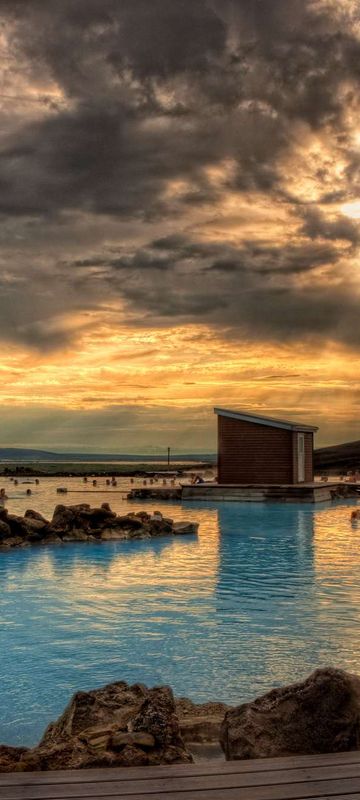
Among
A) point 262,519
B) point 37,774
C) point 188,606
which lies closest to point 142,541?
point 262,519

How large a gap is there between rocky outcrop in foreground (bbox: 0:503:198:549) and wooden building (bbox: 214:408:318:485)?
43.4 feet

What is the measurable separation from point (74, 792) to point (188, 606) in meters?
10.6

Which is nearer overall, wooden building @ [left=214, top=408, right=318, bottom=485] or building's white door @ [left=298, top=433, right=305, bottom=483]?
wooden building @ [left=214, top=408, right=318, bottom=485]

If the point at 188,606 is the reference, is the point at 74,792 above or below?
above

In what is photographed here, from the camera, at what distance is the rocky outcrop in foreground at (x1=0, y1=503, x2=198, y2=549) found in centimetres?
2383

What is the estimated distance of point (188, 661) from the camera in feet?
32.7

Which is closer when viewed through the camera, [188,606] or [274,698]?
[274,698]

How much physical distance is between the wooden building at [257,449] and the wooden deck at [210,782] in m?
34.6

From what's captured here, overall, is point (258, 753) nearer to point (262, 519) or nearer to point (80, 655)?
point (80, 655)

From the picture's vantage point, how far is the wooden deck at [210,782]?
324cm

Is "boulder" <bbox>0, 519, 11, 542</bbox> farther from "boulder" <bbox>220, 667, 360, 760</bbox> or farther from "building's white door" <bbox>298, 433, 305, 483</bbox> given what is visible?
"building's white door" <bbox>298, 433, 305, 483</bbox>

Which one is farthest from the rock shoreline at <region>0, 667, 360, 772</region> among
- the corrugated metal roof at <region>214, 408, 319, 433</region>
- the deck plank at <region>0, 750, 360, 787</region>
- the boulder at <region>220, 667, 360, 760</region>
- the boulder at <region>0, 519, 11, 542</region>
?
the corrugated metal roof at <region>214, 408, 319, 433</region>

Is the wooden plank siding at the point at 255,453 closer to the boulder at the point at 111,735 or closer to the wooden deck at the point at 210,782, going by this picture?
the boulder at the point at 111,735

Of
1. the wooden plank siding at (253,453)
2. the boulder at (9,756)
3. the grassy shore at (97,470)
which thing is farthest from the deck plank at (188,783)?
the grassy shore at (97,470)
